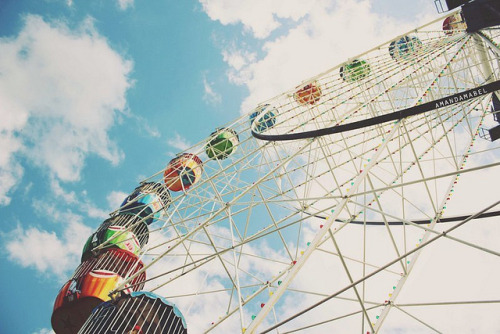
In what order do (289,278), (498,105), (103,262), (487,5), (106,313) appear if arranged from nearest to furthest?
(289,278) < (106,313) < (487,5) < (103,262) < (498,105)

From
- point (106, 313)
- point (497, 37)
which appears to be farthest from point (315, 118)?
point (106, 313)

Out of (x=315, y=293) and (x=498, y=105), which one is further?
(x=498, y=105)

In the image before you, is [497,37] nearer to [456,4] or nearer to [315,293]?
[456,4]

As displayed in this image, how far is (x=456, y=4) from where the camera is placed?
24.2 feet

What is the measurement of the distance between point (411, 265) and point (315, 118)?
4.48m

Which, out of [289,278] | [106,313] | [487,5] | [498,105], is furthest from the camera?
[498,105]

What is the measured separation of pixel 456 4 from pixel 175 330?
9.19m

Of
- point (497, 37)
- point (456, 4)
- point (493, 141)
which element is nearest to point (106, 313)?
point (456, 4)

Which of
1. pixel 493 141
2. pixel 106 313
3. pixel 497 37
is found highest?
pixel 497 37

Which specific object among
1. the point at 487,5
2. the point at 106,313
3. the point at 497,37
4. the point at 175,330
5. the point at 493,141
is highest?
the point at 487,5

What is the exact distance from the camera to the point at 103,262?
8.07 meters

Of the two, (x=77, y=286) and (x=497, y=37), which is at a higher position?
(x=497, y=37)

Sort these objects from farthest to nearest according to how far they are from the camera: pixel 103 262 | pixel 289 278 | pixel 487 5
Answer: pixel 103 262 → pixel 487 5 → pixel 289 278

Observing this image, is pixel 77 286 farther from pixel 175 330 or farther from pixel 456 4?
pixel 456 4
